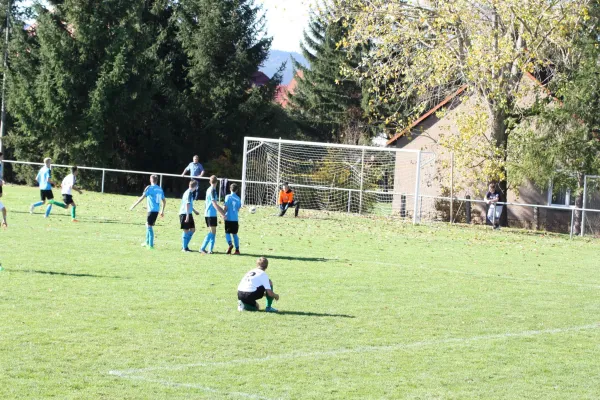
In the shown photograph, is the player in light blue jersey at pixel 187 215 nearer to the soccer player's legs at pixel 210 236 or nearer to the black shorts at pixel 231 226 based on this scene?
the soccer player's legs at pixel 210 236

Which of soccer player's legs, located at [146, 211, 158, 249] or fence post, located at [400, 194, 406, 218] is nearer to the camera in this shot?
soccer player's legs, located at [146, 211, 158, 249]

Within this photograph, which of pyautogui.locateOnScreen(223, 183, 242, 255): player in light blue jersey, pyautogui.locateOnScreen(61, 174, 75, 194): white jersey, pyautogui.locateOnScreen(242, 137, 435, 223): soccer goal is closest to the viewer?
pyautogui.locateOnScreen(223, 183, 242, 255): player in light blue jersey

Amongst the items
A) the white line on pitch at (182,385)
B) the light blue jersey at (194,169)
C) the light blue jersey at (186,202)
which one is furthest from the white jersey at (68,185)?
the white line on pitch at (182,385)

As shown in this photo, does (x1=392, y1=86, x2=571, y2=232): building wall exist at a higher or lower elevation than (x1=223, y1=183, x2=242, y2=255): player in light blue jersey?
higher

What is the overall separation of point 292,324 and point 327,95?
44624mm

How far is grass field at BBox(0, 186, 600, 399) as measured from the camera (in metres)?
8.55

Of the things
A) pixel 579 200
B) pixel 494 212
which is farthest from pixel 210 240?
pixel 579 200

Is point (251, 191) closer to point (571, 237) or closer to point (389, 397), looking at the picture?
point (571, 237)

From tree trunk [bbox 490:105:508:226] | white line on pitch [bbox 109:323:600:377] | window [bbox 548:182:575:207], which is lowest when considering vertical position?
white line on pitch [bbox 109:323:600:377]

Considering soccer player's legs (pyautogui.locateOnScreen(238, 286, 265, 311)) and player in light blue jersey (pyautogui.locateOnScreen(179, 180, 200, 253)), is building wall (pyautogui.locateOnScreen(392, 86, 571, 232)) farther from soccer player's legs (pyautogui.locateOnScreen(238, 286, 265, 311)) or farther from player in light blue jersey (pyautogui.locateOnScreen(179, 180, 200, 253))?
soccer player's legs (pyautogui.locateOnScreen(238, 286, 265, 311))

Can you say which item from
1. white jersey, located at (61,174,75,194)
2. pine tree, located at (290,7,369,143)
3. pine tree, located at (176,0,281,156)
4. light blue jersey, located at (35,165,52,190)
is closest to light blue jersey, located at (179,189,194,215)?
white jersey, located at (61,174,75,194)

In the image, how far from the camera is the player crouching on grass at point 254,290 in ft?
39.8

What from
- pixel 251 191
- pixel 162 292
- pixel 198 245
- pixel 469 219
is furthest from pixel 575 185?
pixel 162 292

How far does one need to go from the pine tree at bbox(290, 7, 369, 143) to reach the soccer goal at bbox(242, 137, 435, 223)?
15439 millimetres
